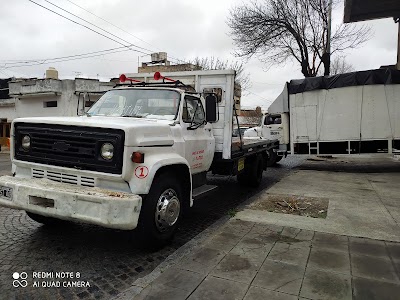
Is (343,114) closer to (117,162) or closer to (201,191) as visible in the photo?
(201,191)

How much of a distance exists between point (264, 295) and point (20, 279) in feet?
8.09

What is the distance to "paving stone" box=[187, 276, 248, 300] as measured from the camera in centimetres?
307

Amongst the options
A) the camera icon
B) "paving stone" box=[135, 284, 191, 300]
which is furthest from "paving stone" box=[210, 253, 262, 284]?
the camera icon

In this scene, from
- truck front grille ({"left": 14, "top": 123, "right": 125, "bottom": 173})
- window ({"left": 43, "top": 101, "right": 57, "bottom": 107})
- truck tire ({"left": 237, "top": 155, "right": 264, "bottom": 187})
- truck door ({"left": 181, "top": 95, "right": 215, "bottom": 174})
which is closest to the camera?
truck front grille ({"left": 14, "top": 123, "right": 125, "bottom": 173})

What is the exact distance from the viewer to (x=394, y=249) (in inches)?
169

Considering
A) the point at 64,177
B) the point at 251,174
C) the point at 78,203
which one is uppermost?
the point at 64,177

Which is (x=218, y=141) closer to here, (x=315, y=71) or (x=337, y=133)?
(x=337, y=133)

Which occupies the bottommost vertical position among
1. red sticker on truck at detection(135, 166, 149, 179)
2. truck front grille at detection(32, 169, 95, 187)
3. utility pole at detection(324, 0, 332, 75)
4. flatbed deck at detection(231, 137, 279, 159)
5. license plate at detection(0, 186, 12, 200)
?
license plate at detection(0, 186, 12, 200)

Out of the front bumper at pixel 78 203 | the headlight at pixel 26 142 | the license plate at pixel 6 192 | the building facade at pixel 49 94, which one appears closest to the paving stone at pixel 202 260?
the front bumper at pixel 78 203

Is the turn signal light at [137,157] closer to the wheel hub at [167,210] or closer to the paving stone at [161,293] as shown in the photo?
the wheel hub at [167,210]

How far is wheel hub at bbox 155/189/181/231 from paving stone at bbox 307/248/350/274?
5.71 ft

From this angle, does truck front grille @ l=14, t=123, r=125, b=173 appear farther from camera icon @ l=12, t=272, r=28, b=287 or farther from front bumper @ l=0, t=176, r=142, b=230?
camera icon @ l=12, t=272, r=28, b=287

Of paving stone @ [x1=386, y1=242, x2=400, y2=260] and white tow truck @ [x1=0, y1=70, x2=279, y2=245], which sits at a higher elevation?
white tow truck @ [x1=0, y1=70, x2=279, y2=245]

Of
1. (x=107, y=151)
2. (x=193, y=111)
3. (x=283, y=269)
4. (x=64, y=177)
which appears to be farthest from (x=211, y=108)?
(x=283, y=269)
